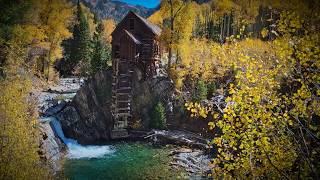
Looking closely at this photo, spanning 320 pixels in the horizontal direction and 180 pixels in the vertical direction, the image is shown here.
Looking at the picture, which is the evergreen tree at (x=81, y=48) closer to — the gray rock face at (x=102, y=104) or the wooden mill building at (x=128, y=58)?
the wooden mill building at (x=128, y=58)

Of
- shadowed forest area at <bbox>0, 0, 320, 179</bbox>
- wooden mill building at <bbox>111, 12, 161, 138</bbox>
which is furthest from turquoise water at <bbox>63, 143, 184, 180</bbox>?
wooden mill building at <bbox>111, 12, 161, 138</bbox>

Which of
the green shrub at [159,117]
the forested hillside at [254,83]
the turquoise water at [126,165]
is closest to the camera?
the forested hillside at [254,83]

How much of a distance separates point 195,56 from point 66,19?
779 inches

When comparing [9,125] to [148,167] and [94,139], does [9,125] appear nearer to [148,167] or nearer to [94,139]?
[148,167]

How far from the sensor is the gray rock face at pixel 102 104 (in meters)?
34.4

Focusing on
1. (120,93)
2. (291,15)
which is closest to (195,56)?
(120,93)

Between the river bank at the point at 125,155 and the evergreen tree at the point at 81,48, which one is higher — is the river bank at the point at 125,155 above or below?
below

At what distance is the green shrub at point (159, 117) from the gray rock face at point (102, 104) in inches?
34.6

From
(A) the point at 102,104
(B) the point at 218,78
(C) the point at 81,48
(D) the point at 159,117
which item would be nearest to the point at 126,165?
(D) the point at 159,117

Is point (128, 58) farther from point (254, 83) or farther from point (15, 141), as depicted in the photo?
point (254, 83)

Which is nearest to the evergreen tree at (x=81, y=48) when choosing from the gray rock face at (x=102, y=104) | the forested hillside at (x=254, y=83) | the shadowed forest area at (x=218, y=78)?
Result: the shadowed forest area at (x=218, y=78)

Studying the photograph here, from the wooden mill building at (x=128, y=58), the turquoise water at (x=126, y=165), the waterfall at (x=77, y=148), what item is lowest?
the turquoise water at (x=126, y=165)

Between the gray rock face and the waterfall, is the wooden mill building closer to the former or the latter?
the gray rock face

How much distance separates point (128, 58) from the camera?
40.0 meters
